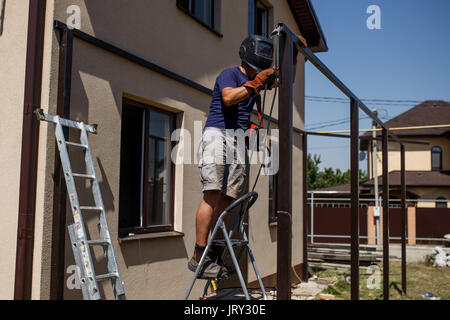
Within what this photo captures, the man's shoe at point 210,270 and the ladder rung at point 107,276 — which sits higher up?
the man's shoe at point 210,270

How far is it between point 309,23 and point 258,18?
218 centimetres

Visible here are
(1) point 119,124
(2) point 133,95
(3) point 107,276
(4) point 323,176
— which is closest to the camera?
(3) point 107,276

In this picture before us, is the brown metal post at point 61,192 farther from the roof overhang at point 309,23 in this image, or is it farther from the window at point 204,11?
the roof overhang at point 309,23

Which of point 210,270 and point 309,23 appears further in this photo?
point 309,23

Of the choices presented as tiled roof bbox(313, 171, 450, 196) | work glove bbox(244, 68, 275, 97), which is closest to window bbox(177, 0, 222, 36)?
work glove bbox(244, 68, 275, 97)

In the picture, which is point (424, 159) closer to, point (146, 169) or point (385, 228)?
point (385, 228)

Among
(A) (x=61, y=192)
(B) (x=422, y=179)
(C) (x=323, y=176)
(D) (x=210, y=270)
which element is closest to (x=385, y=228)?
(D) (x=210, y=270)

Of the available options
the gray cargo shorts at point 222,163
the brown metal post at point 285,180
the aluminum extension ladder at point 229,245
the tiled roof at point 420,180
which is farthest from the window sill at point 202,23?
the tiled roof at point 420,180

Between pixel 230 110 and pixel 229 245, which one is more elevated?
pixel 230 110

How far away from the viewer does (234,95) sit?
330cm

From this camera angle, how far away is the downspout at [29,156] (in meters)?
3.35

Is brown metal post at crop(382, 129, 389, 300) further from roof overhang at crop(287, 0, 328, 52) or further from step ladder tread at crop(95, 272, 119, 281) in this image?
step ladder tread at crop(95, 272, 119, 281)

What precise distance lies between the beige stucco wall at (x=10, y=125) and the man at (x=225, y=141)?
143 cm
